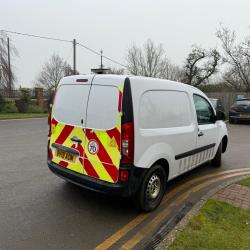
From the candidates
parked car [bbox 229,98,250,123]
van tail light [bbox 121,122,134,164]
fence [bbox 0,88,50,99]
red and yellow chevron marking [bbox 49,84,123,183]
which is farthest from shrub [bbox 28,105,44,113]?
van tail light [bbox 121,122,134,164]

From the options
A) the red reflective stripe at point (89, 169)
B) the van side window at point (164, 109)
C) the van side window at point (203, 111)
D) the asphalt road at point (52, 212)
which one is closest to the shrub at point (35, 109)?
Result: the asphalt road at point (52, 212)

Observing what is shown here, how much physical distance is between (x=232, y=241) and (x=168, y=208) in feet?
4.00

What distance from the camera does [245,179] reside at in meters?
5.86

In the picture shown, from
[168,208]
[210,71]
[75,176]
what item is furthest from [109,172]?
[210,71]

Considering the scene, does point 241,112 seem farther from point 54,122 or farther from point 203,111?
point 54,122

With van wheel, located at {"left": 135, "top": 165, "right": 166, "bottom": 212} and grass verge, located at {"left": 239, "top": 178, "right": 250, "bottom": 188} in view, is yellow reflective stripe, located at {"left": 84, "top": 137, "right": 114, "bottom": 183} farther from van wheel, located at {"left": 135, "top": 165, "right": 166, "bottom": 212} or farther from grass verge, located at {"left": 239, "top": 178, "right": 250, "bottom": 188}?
grass verge, located at {"left": 239, "top": 178, "right": 250, "bottom": 188}

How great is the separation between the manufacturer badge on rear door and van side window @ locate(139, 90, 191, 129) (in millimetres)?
687

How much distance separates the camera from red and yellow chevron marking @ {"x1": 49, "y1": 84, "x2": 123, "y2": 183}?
12.6 ft

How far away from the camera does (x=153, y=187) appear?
14.4 ft

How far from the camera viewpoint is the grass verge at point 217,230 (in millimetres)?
3342

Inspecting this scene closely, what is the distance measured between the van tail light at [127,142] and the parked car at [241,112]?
15120mm

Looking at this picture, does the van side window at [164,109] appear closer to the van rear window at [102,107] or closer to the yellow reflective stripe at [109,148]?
the van rear window at [102,107]

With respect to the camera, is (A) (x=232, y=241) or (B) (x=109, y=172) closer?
(A) (x=232, y=241)

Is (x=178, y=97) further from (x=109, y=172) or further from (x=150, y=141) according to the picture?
(x=109, y=172)
